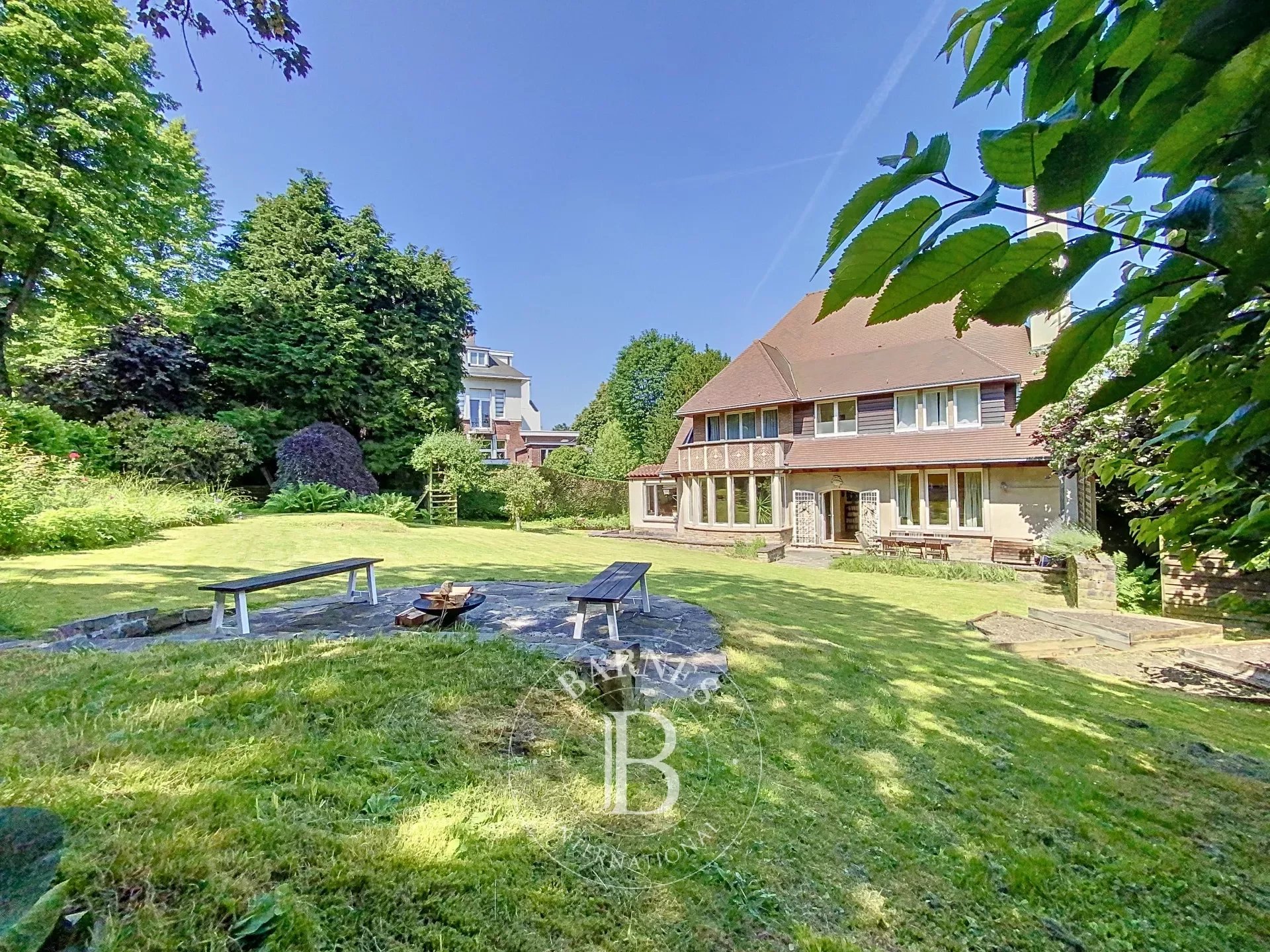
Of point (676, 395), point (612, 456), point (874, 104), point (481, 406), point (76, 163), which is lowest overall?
point (612, 456)

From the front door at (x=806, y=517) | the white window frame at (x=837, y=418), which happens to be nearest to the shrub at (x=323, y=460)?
the front door at (x=806, y=517)

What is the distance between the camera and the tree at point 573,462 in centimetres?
3397

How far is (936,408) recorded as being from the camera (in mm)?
16469

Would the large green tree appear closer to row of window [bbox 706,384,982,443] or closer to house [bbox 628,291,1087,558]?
house [bbox 628,291,1087,558]

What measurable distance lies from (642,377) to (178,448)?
93.5 ft

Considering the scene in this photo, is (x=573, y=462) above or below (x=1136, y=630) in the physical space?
above

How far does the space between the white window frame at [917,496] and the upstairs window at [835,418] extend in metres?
2.17

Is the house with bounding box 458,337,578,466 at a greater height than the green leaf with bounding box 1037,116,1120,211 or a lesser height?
greater

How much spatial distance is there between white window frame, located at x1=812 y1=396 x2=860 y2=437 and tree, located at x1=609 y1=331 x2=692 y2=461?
21.7m

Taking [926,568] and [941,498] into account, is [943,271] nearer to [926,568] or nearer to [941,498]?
[926,568]

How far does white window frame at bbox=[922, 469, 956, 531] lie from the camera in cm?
1581

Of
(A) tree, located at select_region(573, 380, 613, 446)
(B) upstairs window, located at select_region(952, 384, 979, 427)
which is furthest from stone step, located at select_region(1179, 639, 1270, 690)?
(A) tree, located at select_region(573, 380, 613, 446)

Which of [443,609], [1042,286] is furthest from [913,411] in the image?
[1042,286]

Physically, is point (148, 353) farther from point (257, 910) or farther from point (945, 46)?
point (945, 46)
